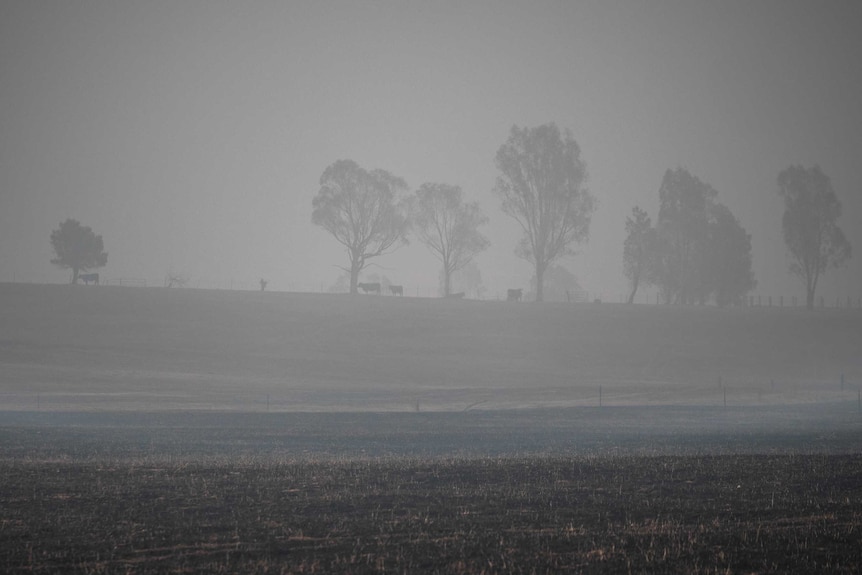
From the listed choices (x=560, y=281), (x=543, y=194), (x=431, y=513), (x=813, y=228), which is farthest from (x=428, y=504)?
(x=560, y=281)

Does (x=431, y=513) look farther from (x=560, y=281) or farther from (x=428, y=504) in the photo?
(x=560, y=281)

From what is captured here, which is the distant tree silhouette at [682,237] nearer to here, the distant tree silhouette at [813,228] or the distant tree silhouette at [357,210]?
the distant tree silhouette at [813,228]

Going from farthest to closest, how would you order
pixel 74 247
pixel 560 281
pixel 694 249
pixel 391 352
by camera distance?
1. pixel 560 281
2. pixel 694 249
3. pixel 74 247
4. pixel 391 352

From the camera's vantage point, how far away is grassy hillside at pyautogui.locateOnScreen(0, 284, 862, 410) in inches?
2264

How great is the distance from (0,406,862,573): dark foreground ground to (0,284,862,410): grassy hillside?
2321cm

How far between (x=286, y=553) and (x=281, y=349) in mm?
62649

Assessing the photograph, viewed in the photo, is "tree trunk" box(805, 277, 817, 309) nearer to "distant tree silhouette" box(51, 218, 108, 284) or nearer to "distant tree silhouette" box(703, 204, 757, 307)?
"distant tree silhouette" box(703, 204, 757, 307)

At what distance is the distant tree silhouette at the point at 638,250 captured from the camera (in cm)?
10769

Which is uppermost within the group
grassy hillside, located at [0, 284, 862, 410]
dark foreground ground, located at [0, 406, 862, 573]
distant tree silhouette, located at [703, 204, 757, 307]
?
distant tree silhouette, located at [703, 204, 757, 307]

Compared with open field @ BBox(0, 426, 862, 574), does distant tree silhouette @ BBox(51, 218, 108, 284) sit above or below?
above

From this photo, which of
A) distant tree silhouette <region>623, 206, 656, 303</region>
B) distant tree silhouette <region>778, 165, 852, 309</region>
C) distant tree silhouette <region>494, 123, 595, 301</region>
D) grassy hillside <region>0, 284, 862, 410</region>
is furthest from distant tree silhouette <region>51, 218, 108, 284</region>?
distant tree silhouette <region>778, 165, 852, 309</region>

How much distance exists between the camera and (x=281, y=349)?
7506 cm

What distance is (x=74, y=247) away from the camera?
98938 millimetres

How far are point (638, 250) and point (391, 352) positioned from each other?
4651cm
